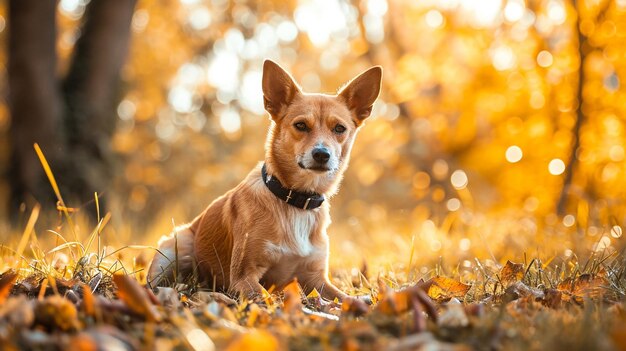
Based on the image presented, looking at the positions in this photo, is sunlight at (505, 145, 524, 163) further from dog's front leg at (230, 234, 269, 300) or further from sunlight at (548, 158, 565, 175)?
dog's front leg at (230, 234, 269, 300)

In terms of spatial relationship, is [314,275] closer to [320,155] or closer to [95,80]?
[320,155]

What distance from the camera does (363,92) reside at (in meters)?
4.34

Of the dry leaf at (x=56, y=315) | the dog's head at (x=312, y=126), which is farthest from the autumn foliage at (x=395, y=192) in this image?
the dog's head at (x=312, y=126)

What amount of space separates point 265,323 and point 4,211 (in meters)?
7.64

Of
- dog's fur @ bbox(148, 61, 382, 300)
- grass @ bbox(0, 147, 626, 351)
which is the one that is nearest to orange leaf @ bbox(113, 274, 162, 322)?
grass @ bbox(0, 147, 626, 351)

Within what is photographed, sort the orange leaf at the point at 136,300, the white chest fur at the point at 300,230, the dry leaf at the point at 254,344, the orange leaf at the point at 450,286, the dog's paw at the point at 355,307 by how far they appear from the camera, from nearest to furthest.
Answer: the dry leaf at the point at 254,344
the orange leaf at the point at 136,300
the dog's paw at the point at 355,307
the orange leaf at the point at 450,286
the white chest fur at the point at 300,230

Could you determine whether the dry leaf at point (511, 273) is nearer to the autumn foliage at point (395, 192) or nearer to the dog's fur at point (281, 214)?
the autumn foliage at point (395, 192)

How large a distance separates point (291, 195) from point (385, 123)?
18.5ft

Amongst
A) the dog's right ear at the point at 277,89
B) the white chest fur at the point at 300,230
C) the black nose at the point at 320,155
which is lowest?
the white chest fur at the point at 300,230

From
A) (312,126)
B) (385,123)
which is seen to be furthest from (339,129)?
(385,123)

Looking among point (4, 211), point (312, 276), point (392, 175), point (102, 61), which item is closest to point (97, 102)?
point (102, 61)

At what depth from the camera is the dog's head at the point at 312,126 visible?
12.5ft

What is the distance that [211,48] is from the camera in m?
13.7

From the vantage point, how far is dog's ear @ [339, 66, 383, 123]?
423 centimetres
